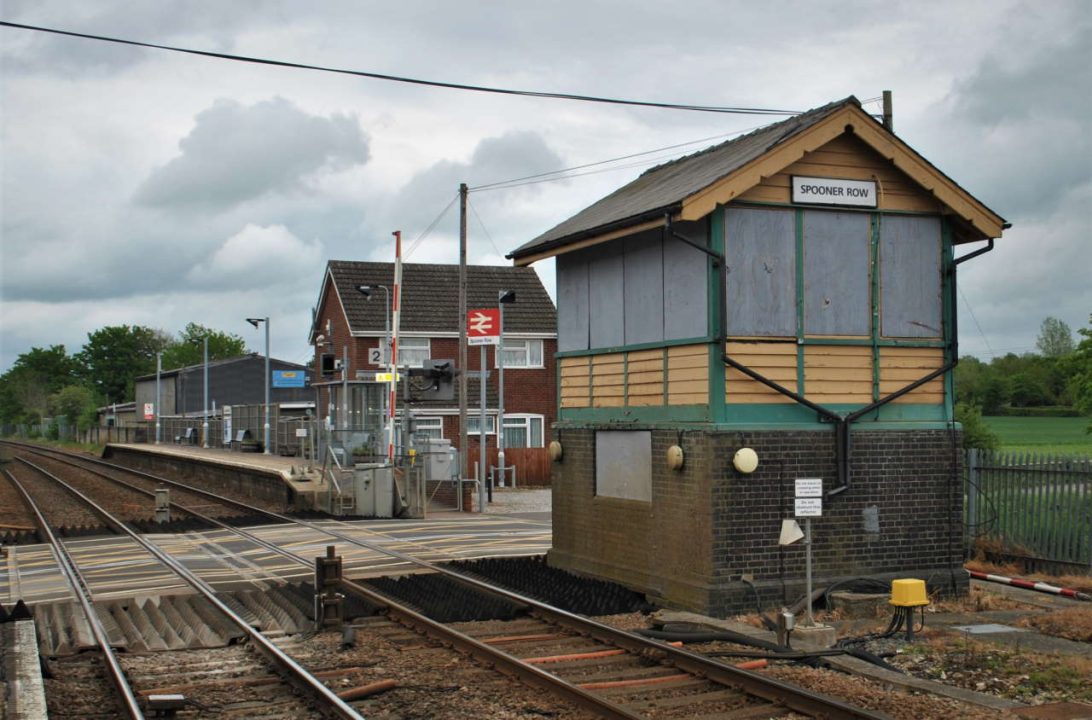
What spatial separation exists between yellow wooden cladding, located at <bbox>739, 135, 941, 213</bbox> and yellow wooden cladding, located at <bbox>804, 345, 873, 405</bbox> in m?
1.72

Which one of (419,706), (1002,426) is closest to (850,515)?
(419,706)

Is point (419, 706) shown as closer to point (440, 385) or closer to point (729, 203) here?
point (729, 203)

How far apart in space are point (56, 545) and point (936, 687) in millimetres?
16915

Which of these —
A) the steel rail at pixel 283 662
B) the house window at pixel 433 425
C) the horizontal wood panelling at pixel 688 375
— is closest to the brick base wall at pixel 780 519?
the horizontal wood panelling at pixel 688 375

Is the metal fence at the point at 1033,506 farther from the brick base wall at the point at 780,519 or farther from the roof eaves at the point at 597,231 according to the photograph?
the roof eaves at the point at 597,231

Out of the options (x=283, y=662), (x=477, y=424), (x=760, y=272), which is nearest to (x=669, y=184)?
(x=760, y=272)

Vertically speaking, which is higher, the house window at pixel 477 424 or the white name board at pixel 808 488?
the house window at pixel 477 424

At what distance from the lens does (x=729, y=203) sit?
43.7ft

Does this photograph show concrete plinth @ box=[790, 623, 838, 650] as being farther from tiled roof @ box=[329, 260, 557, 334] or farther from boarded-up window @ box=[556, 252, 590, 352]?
tiled roof @ box=[329, 260, 557, 334]

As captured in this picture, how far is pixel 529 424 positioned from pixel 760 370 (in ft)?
111

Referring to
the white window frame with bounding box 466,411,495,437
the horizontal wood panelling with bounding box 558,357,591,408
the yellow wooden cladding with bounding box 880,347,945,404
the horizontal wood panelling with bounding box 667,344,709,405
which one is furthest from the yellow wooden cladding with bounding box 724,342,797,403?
the white window frame with bounding box 466,411,495,437

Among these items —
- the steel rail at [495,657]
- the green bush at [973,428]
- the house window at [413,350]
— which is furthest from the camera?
the house window at [413,350]

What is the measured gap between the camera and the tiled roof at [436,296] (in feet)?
157

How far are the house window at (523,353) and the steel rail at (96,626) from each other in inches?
964
